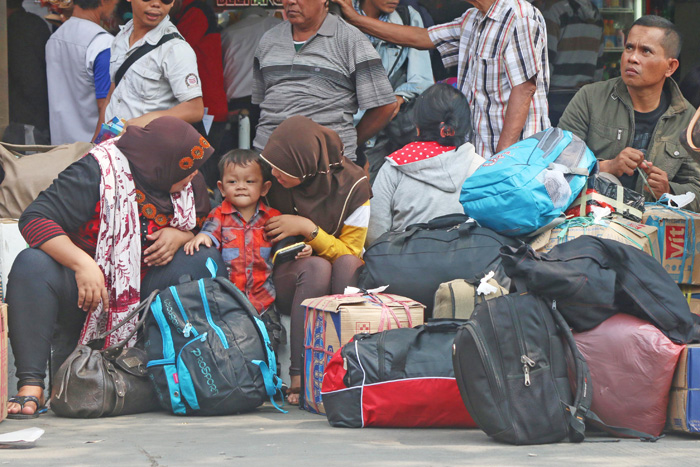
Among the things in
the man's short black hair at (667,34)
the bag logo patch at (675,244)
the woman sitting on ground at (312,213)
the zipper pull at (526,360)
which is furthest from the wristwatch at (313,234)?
the man's short black hair at (667,34)

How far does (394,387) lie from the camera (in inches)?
141

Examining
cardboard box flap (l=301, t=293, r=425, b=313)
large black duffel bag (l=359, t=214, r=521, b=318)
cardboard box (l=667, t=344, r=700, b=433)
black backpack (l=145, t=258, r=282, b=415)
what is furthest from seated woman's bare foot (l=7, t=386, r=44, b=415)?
cardboard box (l=667, t=344, r=700, b=433)

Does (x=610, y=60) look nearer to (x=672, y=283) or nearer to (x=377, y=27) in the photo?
(x=377, y=27)

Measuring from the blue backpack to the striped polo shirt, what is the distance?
1.07 metres

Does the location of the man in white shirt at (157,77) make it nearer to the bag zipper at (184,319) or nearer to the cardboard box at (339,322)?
the bag zipper at (184,319)

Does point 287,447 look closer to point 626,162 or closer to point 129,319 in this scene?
point 129,319

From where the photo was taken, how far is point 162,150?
13.5ft

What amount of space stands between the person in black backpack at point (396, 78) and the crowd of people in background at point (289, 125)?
10mm

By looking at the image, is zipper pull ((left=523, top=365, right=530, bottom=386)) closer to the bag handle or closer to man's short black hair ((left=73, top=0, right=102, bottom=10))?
the bag handle

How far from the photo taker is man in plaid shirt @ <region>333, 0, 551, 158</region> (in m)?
5.16

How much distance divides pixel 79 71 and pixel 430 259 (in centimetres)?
282

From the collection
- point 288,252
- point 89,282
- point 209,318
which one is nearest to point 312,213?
point 288,252

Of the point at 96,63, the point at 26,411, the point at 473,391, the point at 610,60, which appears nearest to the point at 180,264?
the point at 26,411

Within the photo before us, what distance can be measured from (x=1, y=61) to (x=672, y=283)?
4280mm
